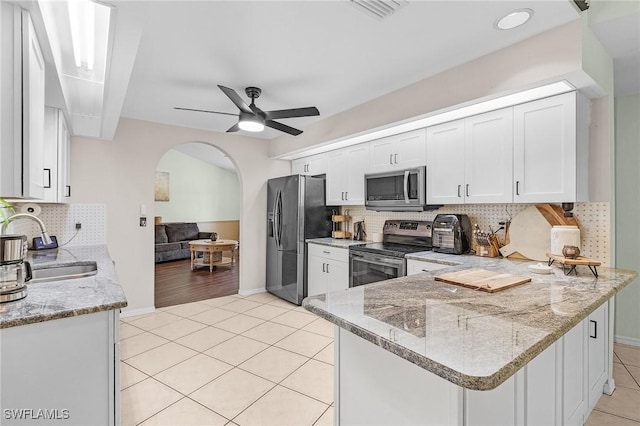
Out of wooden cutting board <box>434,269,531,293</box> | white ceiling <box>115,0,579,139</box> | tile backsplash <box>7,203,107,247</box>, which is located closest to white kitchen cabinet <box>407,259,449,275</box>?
wooden cutting board <box>434,269,531,293</box>

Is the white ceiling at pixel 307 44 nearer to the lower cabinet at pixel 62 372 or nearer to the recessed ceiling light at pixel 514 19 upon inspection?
the recessed ceiling light at pixel 514 19

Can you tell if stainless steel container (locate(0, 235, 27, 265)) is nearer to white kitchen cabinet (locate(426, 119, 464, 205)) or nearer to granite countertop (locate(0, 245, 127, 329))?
granite countertop (locate(0, 245, 127, 329))

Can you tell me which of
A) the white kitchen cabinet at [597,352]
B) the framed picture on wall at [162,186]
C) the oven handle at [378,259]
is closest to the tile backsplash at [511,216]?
the white kitchen cabinet at [597,352]

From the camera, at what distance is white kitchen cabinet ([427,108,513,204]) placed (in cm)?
253

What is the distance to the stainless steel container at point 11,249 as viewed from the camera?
51.4 inches

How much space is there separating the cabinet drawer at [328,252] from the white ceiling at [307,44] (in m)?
1.72

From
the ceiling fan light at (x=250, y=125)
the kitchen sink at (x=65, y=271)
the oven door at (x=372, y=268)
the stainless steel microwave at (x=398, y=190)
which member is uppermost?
the ceiling fan light at (x=250, y=125)

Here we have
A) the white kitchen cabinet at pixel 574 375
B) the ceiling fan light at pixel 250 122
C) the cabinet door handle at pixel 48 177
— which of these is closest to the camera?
the white kitchen cabinet at pixel 574 375

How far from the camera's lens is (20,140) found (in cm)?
126

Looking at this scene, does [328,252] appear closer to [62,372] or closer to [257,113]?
[257,113]

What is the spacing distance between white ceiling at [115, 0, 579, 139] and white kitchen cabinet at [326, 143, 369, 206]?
0.81 metres

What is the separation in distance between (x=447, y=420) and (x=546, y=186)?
202 cm

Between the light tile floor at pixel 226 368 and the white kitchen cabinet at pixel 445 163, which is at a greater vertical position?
the white kitchen cabinet at pixel 445 163

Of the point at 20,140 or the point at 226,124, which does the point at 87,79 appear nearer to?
the point at 20,140
